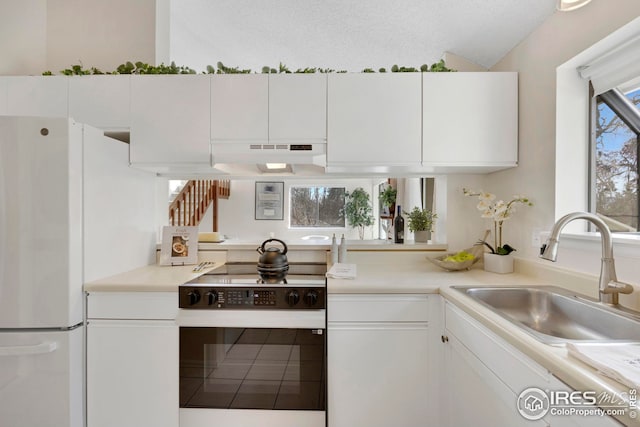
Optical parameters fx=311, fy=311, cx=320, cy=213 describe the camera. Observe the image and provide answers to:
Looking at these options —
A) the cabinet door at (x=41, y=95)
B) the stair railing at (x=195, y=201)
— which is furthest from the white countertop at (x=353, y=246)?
the stair railing at (x=195, y=201)

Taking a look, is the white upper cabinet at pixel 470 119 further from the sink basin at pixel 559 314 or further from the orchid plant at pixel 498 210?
the sink basin at pixel 559 314

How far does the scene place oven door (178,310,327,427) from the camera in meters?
1.57

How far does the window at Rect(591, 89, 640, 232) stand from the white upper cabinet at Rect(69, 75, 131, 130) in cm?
263

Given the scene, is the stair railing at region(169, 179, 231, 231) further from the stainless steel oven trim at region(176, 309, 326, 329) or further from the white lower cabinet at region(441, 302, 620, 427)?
the white lower cabinet at region(441, 302, 620, 427)

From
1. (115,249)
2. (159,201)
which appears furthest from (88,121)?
(115,249)

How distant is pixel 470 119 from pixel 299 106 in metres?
1.03

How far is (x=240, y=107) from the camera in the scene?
6.21 feet

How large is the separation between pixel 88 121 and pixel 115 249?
0.80 meters

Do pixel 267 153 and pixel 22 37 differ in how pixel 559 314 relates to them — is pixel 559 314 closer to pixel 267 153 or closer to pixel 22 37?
pixel 267 153

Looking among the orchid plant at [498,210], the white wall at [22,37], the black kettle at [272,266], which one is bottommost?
the black kettle at [272,266]

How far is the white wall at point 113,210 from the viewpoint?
1.61 metres

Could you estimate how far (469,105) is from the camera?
1.87m

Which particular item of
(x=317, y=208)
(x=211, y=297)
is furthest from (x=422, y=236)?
(x=317, y=208)

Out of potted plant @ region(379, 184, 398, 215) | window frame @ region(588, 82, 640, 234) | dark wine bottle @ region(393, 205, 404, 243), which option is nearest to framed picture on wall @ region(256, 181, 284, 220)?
potted plant @ region(379, 184, 398, 215)
